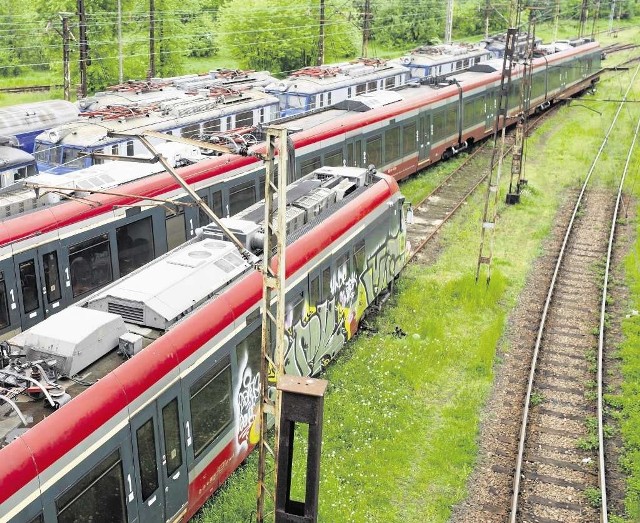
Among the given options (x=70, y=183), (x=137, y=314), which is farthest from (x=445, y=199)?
(x=137, y=314)

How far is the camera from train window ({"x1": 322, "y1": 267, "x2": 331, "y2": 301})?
48.5 ft

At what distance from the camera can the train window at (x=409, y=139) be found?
2967 cm

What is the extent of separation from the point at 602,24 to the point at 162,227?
333ft

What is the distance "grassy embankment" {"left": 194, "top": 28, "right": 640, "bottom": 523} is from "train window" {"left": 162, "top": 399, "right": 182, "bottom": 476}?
6.36 ft

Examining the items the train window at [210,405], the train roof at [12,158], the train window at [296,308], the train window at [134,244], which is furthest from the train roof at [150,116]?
the train window at [210,405]

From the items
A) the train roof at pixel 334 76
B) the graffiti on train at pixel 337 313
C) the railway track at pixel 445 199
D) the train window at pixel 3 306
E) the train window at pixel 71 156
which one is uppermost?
the train roof at pixel 334 76

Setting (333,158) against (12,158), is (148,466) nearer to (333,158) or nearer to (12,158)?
(12,158)

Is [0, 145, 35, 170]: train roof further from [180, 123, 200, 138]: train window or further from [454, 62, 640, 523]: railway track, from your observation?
[454, 62, 640, 523]: railway track

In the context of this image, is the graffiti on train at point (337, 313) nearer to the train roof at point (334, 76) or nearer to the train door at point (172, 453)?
the train door at point (172, 453)

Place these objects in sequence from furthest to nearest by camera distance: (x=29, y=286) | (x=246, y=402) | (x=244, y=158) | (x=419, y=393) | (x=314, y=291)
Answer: (x=244, y=158), (x=419, y=393), (x=314, y=291), (x=29, y=286), (x=246, y=402)

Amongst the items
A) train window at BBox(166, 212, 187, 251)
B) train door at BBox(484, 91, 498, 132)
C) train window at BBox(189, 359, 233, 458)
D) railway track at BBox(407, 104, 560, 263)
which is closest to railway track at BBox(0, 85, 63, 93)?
train door at BBox(484, 91, 498, 132)

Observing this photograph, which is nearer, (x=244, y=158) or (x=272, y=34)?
(x=244, y=158)

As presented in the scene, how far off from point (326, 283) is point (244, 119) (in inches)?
650

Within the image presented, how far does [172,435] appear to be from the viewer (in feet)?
32.3
